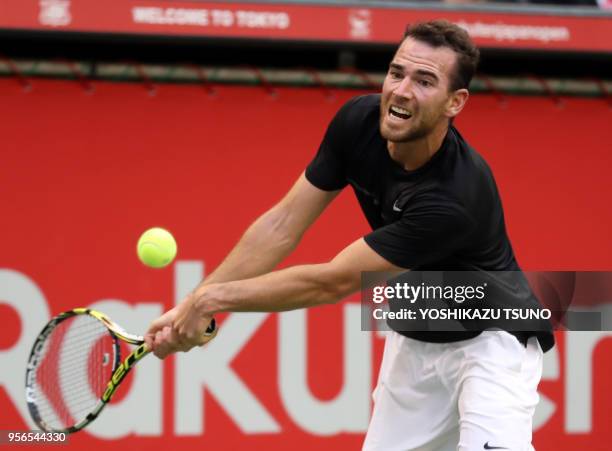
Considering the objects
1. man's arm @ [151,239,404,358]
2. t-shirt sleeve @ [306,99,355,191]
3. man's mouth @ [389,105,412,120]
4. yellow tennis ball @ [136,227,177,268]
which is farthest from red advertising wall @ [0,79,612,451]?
man's mouth @ [389,105,412,120]

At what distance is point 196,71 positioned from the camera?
6.25 m

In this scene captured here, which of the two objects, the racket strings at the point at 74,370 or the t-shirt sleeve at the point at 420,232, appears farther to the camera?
the racket strings at the point at 74,370

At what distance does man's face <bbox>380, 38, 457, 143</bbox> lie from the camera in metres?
4.20

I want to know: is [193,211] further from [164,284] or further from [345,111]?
[345,111]

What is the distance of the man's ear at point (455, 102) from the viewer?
4.30m

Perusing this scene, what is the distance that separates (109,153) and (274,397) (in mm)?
1442

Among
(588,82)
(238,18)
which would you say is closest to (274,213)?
(238,18)

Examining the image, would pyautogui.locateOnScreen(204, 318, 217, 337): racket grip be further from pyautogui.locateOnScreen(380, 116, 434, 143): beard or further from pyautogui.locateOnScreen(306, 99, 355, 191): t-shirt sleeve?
pyautogui.locateOnScreen(380, 116, 434, 143): beard

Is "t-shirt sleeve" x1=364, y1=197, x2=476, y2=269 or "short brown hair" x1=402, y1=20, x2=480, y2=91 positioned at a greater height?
"short brown hair" x1=402, y1=20, x2=480, y2=91

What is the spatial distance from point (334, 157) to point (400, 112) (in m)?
0.41

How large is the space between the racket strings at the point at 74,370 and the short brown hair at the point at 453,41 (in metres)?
1.85

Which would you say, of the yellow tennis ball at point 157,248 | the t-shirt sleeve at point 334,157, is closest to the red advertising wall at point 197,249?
the yellow tennis ball at point 157,248

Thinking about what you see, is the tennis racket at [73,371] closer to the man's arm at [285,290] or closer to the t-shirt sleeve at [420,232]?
the man's arm at [285,290]

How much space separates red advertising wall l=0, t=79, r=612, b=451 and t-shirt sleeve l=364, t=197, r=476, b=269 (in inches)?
88.3
